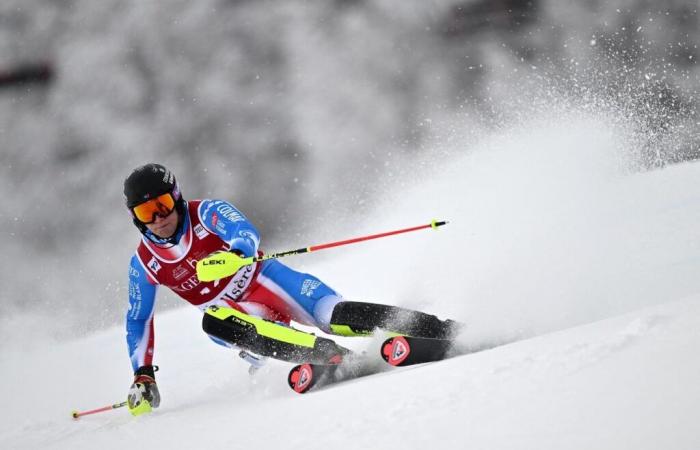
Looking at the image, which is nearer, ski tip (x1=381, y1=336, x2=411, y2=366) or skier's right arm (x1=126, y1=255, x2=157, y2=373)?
ski tip (x1=381, y1=336, x2=411, y2=366)

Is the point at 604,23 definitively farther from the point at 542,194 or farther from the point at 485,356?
the point at 485,356

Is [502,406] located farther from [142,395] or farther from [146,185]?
[142,395]

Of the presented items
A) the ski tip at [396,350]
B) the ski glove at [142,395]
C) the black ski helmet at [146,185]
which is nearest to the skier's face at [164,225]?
the black ski helmet at [146,185]

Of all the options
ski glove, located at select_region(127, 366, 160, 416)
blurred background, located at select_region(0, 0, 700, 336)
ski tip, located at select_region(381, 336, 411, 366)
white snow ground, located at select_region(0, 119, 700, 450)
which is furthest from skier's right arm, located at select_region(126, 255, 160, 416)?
blurred background, located at select_region(0, 0, 700, 336)

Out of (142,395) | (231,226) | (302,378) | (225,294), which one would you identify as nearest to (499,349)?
(302,378)

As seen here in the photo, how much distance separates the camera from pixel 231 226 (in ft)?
11.5

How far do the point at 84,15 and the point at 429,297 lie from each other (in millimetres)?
10107

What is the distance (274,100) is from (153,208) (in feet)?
26.3

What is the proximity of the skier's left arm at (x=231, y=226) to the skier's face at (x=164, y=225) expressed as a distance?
16cm

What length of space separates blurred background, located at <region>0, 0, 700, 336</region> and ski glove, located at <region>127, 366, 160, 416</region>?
15.2 ft

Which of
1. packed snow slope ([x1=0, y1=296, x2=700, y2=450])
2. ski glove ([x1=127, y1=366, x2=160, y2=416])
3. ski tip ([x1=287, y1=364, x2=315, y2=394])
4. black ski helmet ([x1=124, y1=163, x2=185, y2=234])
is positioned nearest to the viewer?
packed snow slope ([x1=0, y1=296, x2=700, y2=450])

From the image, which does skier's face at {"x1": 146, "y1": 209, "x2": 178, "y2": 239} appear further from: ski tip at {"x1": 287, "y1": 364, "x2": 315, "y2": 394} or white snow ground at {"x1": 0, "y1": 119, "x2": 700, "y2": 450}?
ski tip at {"x1": 287, "y1": 364, "x2": 315, "y2": 394}

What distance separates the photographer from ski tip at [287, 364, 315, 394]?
3.06 m

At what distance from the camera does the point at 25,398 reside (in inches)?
205
